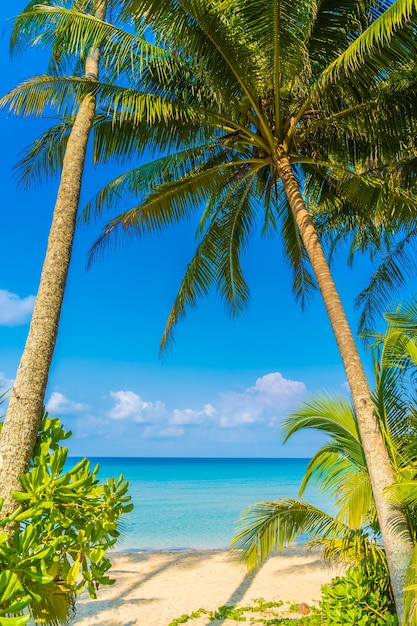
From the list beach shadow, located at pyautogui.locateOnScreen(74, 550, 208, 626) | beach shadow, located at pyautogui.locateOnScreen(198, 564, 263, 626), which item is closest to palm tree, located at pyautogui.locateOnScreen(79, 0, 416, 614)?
beach shadow, located at pyautogui.locateOnScreen(198, 564, 263, 626)

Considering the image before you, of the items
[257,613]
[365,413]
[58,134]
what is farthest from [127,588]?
[58,134]

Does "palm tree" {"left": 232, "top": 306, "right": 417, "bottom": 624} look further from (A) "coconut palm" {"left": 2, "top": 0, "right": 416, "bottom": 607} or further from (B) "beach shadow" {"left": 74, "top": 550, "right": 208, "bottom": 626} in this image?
(B) "beach shadow" {"left": 74, "top": 550, "right": 208, "bottom": 626}

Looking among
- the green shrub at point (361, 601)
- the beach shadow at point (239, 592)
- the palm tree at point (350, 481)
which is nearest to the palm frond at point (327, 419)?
the palm tree at point (350, 481)

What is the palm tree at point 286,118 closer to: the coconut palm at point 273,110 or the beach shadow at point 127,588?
the coconut palm at point 273,110

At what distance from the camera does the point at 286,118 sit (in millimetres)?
6598

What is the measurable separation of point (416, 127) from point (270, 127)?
6.14 ft

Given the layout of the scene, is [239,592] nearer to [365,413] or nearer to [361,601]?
[361,601]

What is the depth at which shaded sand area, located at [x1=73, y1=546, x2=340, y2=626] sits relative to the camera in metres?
6.91

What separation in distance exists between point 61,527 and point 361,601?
3249 millimetres

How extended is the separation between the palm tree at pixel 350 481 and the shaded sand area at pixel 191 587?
3.46 feet

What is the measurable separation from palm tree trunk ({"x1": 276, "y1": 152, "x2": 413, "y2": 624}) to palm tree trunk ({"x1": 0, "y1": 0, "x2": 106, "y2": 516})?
2.79 m

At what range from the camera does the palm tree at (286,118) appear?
15.9ft

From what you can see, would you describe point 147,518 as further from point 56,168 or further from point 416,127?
point 416,127

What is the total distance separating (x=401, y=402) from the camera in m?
4.84
